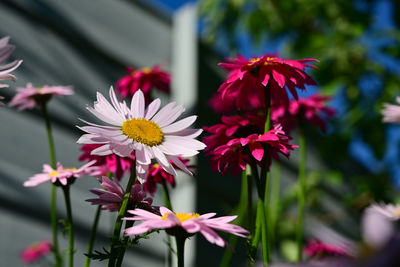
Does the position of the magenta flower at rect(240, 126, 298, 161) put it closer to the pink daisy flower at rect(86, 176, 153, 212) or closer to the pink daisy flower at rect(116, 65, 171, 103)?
the pink daisy flower at rect(86, 176, 153, 212)

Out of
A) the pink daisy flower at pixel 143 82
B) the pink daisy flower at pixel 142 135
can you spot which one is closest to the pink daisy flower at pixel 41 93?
the pink daisy flower at pixel 143 82

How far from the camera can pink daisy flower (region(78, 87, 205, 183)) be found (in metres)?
0.27

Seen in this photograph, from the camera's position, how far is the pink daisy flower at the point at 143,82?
631mm

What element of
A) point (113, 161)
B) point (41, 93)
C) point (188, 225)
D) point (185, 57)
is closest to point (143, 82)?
point (41, 93)

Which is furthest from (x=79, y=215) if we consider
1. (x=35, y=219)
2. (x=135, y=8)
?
(x=135, y=8)

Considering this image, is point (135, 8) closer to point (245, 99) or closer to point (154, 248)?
point (154, 248)

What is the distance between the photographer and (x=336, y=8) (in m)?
2.12

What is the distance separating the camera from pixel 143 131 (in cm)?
29

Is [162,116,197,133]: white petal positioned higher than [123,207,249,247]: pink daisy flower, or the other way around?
[162,116,197,133]: white petal

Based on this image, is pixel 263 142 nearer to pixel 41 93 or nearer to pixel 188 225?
pixel 188 225

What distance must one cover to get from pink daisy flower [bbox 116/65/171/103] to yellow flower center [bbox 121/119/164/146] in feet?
1.02

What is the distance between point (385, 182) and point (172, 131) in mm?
1649

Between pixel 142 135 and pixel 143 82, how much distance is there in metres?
0.37

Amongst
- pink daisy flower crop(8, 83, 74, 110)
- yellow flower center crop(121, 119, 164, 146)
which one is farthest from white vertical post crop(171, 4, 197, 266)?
yellow flower center crop(121, 119, 164, 146)
